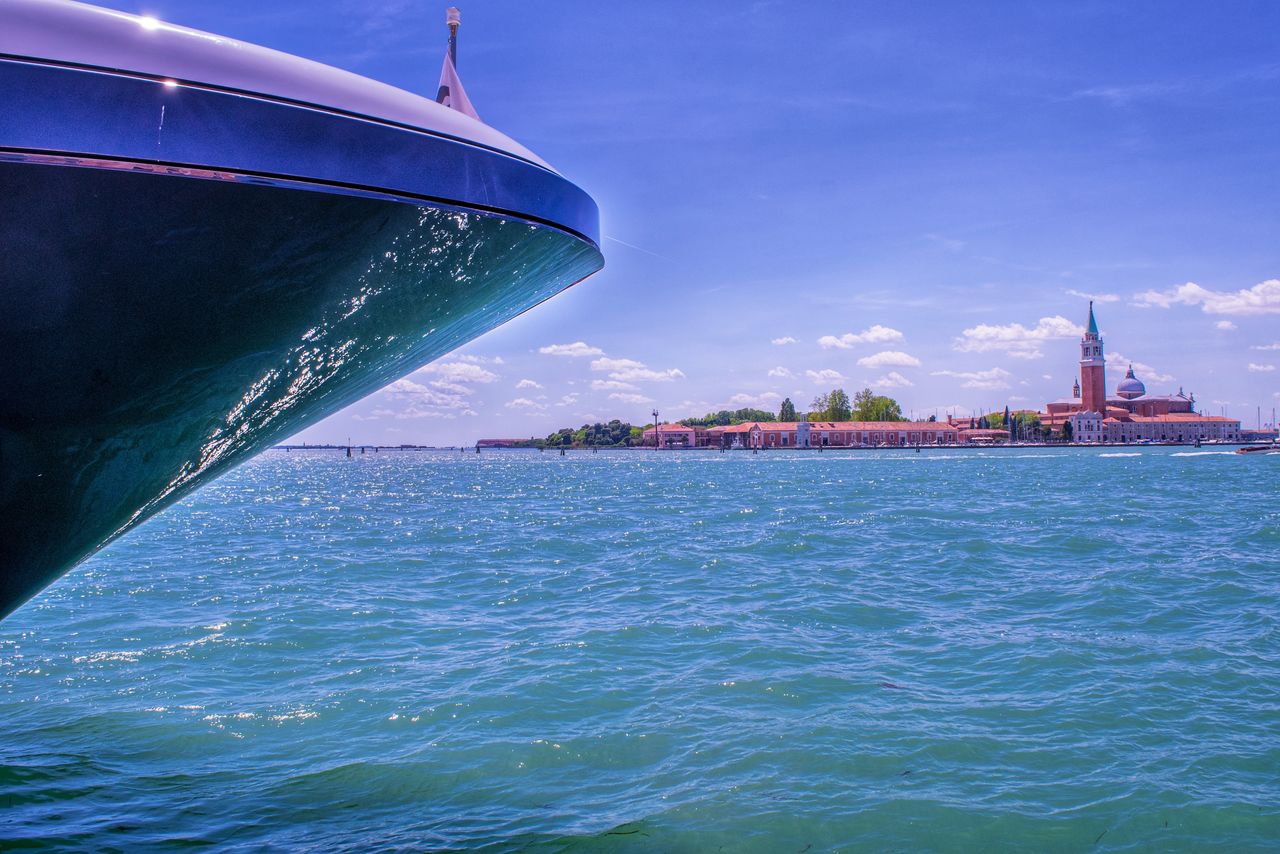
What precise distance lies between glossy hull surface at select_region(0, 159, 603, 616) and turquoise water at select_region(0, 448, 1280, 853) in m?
3.26

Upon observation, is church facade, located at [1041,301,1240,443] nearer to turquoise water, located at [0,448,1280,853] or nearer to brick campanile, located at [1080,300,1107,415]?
brick campanile, located at [1080,300,1107,415]

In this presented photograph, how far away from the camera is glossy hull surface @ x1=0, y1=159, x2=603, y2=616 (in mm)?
1622

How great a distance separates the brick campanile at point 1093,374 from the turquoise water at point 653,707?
560 ft

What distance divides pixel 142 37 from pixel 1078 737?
282 inches

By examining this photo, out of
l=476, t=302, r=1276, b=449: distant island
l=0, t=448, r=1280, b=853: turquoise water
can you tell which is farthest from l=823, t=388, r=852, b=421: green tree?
l=0, t=448, r=1280, b=853: turquoise water

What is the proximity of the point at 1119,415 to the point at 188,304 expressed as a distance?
19655 cm

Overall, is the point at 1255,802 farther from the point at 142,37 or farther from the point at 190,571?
the point at 190,571

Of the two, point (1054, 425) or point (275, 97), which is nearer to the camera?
point (275, 97)

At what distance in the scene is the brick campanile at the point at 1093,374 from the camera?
168875 mm

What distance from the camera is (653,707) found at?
7.34 metres

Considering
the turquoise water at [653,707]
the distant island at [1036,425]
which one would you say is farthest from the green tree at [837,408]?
the turquoise water at [653,707]

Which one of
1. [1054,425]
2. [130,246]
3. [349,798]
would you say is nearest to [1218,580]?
[349,798]

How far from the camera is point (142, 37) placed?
1.53m

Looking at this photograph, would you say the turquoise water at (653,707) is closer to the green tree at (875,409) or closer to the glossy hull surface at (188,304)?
the glossy hull surface at (188,304)
